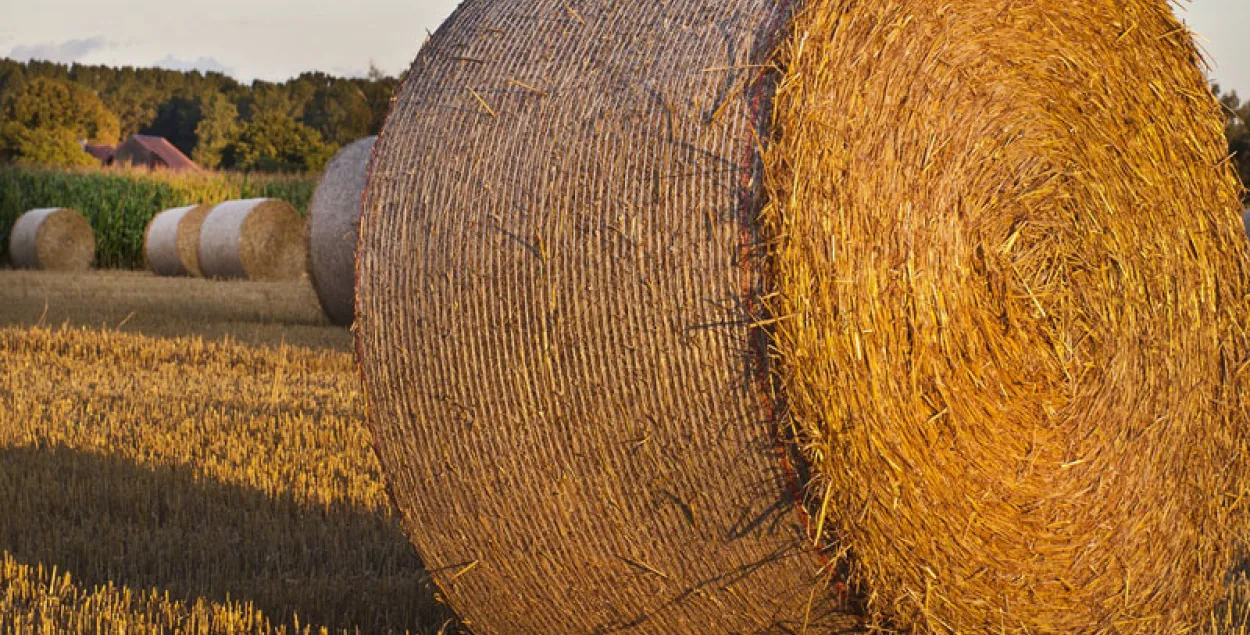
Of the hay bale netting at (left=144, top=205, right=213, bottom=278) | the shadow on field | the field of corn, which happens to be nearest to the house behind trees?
the hay bale netting at (left=144, top=205, right=213, bottom=278)

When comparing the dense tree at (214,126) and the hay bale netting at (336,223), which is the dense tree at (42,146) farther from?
the hay bale netting at (336,223)

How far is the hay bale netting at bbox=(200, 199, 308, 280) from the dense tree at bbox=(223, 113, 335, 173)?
96.1ft

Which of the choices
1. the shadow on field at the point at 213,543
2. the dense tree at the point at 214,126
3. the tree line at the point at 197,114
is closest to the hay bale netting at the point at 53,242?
the tree line at the point at 197,114

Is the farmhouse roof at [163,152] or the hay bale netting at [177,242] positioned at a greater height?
the hay bale netting at [177,242]

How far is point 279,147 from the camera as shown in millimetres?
52750

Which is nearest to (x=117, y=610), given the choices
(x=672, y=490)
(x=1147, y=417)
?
(x=672, y=490)

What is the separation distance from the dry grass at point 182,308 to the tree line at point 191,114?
1521 centimetres

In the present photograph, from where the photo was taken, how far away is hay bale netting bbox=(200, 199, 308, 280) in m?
20.5

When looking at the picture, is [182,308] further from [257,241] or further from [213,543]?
[213,543]

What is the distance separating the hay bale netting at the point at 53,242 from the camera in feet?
80.1

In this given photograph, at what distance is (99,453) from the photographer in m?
7.23

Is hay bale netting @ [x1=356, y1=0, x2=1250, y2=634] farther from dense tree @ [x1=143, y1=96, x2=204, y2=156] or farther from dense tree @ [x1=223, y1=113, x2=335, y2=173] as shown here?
dense tree @ [x1=143, y1=96, x2=204, y2=156]

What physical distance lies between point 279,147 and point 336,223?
41909 mm

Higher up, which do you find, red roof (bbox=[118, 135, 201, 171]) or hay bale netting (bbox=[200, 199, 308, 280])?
hay bale netting (bbox=[200, 199, 308, 280])
